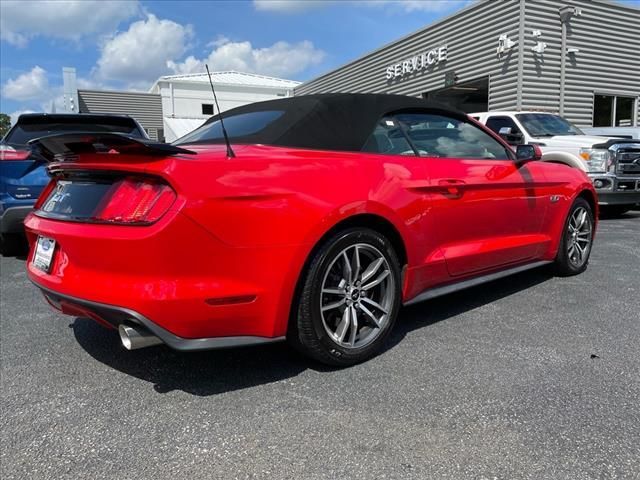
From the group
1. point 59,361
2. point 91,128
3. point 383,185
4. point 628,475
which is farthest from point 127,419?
point 91,128

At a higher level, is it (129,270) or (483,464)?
(129,270)

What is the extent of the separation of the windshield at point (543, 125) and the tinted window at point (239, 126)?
6.90m

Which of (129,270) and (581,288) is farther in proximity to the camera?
(581,288)

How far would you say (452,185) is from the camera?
324 cm

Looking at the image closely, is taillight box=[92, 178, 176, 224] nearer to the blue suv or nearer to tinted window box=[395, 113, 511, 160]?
tinted window box=[395, 113, 511, 160]

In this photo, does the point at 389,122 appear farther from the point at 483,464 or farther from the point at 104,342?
the point at 104,342

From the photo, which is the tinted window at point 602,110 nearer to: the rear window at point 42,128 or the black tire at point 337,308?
the rear window at point 42,128

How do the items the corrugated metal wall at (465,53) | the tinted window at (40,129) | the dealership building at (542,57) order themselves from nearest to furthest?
1. the tinted window at (40,129)
2. the dealership building at (542,57)
3. the corrugated metal wall at (465,53)

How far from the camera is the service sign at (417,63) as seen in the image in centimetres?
1577

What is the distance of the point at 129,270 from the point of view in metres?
2.25

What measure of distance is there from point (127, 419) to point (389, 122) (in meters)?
2.18

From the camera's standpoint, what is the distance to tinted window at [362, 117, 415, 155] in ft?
9.98

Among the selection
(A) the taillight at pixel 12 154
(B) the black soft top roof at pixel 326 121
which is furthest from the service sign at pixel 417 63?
(B) the black soft top roof at pixel 326 121

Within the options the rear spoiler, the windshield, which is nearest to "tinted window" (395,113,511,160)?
the rear spoiler
